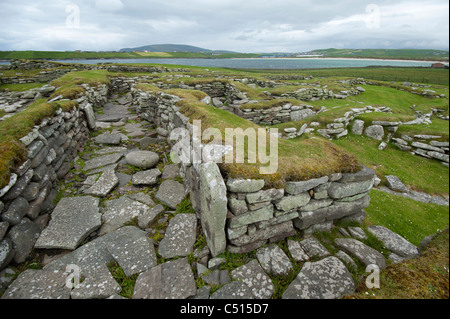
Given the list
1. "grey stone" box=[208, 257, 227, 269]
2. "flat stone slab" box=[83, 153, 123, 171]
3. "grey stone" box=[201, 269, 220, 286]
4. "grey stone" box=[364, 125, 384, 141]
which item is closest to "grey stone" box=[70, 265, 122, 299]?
"grey stone" box=[201, 269, 220, 286]

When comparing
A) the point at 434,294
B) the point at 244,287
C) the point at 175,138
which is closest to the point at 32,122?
the point at 175,138

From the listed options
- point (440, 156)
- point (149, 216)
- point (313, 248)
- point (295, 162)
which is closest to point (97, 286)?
point (149, 216)

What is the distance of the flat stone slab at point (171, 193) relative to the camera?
18.7ft

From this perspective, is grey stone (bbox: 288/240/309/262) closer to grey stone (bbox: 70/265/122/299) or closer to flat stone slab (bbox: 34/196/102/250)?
grey stone (bbox: 70/265/122/299)

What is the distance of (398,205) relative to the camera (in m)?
7.51

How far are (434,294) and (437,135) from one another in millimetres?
12402

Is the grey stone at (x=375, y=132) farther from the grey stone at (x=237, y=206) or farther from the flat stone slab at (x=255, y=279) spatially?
the flat stone slab at (x=255, y=279)

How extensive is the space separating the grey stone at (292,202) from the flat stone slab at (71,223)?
14.1 ft

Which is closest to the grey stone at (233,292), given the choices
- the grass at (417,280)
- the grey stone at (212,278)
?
the grey stone at (212,278)

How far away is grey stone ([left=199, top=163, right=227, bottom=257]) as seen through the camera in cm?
382

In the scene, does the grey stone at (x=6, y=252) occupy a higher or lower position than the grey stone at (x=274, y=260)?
higher

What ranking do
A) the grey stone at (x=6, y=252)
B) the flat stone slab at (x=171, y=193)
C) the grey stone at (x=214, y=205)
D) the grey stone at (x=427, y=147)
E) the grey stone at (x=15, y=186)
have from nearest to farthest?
the grey stone at (x=6, y=252)
the grey stone at (x=214, y=205)
the grey stone at (x=15, y=186)
the flat stone slab at (x=171, y=193)
the grey stone at (x=427, y=147)

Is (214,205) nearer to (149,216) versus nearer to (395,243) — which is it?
(149,216)
